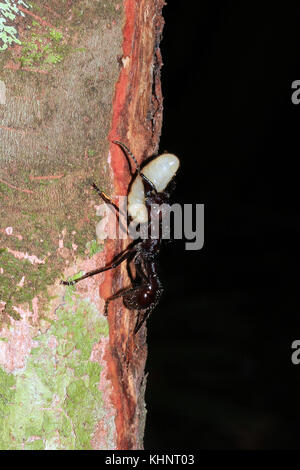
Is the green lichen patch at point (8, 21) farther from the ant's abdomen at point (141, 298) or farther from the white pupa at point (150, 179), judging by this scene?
the ant's abdomen at point (141, 298)

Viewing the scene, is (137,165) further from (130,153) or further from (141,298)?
(141,298)

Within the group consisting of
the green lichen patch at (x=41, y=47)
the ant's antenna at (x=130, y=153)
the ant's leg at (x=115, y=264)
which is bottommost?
the ant's leg at (x=115, y=264)

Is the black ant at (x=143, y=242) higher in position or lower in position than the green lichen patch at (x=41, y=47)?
lower

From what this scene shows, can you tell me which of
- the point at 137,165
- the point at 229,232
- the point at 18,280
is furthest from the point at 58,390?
the point at 229,232

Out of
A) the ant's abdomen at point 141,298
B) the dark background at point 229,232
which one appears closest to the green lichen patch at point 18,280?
the ant's abdomen at point 141,298

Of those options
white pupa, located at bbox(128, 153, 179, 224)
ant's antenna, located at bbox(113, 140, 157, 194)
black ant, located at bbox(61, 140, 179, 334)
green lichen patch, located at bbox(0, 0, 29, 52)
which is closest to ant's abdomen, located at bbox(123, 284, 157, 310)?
black ant, located at bbox(61, 140, 179, 334)

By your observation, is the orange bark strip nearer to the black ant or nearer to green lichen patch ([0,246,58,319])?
the black ant
